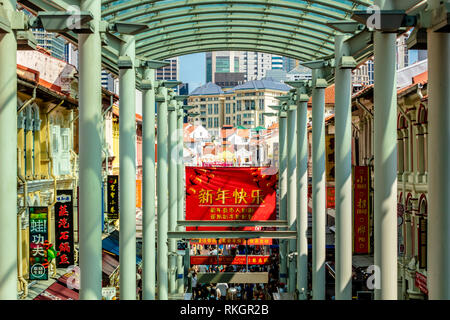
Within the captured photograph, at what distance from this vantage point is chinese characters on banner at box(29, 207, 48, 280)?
1680cm

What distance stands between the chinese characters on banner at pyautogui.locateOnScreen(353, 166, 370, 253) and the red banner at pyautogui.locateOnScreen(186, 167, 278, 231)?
3534mm

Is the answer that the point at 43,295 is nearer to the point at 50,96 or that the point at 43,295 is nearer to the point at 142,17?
the point at 50,96

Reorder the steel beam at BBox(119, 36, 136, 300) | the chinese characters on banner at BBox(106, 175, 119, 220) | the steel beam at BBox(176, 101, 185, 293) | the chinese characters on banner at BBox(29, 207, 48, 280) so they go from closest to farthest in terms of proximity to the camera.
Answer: the steel beam at BBox(119, 36, 136, 300) < the chinese characters on banner at BBox(29, 207, 48, 280) < the chinese characters on banner at BBox(106, 175, 119, 220) < the steel beam at BBox(176, 101, 185, 293)

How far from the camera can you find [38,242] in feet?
55.1

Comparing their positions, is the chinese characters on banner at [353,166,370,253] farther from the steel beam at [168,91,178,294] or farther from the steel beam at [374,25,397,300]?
the steel beam at [374,25,397,300]

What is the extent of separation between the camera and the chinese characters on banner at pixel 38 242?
55.1ft

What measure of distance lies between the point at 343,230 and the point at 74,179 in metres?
14.2

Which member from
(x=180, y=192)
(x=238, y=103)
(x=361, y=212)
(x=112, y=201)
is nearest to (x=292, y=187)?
(x=361, y=212)

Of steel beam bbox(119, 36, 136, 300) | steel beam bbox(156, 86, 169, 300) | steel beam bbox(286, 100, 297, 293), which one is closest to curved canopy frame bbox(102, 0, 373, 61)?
steel beam bbox(119, 36, 136, 300)

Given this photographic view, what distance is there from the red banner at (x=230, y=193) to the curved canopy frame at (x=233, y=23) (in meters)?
4.17

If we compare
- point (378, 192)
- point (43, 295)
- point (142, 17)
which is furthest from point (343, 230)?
point (43, 295)

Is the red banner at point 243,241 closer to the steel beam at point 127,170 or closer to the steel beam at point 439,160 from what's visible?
the steel beam at point 127,170

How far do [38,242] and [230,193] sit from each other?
285 inches

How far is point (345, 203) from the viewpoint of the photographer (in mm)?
13664
